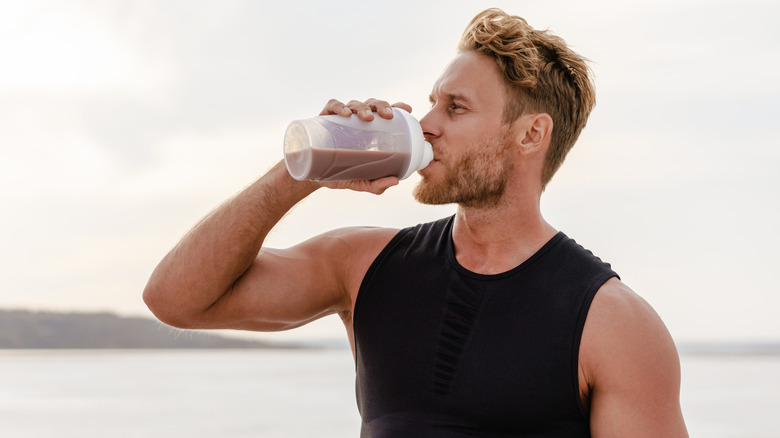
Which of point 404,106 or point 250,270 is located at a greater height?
point 404,106

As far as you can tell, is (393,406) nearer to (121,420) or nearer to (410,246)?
(410,246)

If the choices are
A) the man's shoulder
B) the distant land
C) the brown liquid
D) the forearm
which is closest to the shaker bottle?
the brown liquid

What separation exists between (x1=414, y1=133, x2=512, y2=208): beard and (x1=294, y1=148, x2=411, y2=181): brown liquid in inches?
4.4

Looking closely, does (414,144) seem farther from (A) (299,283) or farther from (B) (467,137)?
(A) (299,283)

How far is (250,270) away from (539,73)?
69cm

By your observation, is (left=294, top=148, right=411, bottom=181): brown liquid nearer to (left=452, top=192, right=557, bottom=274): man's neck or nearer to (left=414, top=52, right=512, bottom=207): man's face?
(left=414, top=52, right=512, bottom=207): man's face

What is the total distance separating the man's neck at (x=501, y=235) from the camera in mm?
1577

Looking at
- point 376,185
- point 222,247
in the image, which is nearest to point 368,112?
point 376,185

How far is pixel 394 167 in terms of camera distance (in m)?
1.37

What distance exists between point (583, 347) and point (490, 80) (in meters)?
0.54

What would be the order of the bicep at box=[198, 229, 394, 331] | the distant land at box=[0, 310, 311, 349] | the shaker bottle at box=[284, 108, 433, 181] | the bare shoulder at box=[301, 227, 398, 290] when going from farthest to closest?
1. the distant land at box=[0, 310, 311, 349]
2. the bare shoulder at box=[301, 227, 398, 290]
3. the bicep at box=[198, 229, 394, 331]
4. the shaker bottle at box=[284, 108, 433, 181]

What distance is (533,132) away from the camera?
1630mm

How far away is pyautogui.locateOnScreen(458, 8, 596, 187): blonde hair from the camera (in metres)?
1.59

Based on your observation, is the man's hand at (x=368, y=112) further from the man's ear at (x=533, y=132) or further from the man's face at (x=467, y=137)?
the man's ear at (x=533, y=132)
